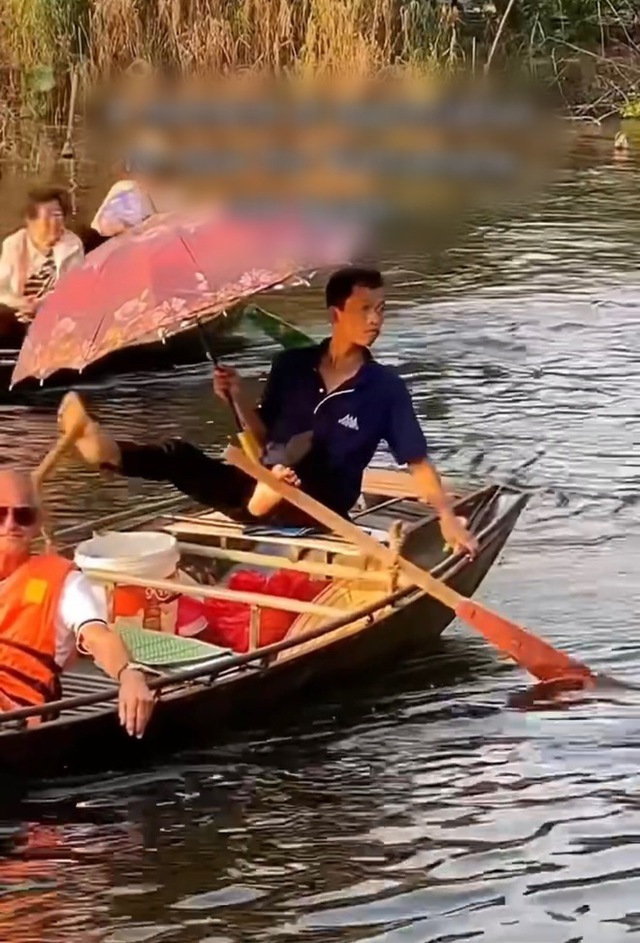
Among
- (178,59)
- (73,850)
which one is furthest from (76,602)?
(178,59)

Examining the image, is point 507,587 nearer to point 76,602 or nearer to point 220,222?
point 220,222

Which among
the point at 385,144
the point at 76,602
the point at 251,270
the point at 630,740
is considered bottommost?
the point at 630,740

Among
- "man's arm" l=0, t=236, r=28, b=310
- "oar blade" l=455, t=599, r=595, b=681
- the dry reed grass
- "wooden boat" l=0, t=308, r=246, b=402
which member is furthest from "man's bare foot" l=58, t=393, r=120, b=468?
"man's arm" l=0, t=236, r=28, b=310

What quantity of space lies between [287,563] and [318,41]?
8.24 m

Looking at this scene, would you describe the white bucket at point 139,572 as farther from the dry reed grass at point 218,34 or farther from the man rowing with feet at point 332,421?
the dry reed grass at point 218,34

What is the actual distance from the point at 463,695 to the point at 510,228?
11613mm

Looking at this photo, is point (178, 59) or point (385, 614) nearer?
point (385, 614)

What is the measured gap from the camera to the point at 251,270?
7.76 metres

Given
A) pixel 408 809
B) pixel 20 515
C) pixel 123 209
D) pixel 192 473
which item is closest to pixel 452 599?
pixel 408 809

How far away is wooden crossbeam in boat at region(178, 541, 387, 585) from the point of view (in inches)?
300

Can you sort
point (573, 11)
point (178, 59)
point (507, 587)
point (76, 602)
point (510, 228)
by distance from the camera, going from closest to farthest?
point (76, 602), point (507, 587), point (178, 59), point (510, 228), point (573, 11)

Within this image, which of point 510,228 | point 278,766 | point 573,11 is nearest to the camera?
point 278,766

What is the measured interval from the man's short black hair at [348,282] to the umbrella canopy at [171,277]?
12.7 inches

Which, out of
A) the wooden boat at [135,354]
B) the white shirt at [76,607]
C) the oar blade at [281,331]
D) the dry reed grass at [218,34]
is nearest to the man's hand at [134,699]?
the white shirt at [76,607]
